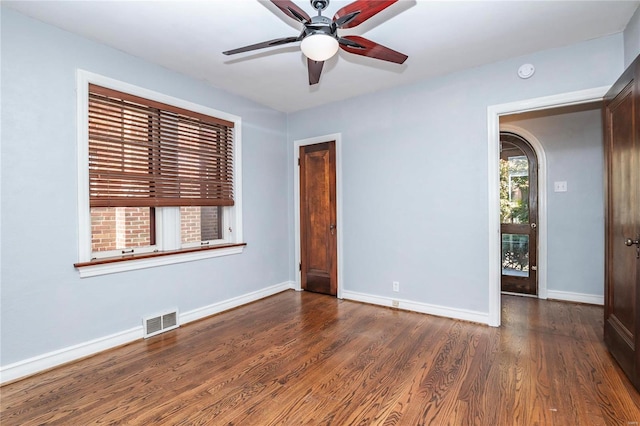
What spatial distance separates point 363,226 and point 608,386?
2500 millimetres

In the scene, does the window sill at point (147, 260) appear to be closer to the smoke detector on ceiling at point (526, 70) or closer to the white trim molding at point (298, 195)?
the white trim molding at point (298, 195)

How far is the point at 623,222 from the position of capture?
7.29 feet

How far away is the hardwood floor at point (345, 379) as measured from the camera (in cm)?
181

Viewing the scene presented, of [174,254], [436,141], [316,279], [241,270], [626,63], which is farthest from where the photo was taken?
[316,279]

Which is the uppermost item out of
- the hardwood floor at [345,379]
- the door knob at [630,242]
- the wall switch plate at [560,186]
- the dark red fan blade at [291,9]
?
the dark red fan blade at [291,9]

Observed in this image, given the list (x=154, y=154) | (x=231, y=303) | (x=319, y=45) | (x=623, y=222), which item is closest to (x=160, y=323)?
(x=231, y=303)

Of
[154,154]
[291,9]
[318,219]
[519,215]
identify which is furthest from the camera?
[318,219]

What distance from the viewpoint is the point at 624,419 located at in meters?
1.72

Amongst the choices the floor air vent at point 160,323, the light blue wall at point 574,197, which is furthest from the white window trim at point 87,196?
the light blue wall at point 574,197

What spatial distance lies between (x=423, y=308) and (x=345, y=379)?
1.63m

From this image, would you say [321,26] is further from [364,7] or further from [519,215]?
[519,215]

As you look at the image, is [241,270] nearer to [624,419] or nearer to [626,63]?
[624,419]

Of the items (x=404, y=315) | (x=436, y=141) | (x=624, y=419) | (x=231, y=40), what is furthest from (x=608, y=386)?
(x=231, y=40)

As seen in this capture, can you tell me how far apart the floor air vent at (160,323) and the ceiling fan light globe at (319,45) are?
265 cm
